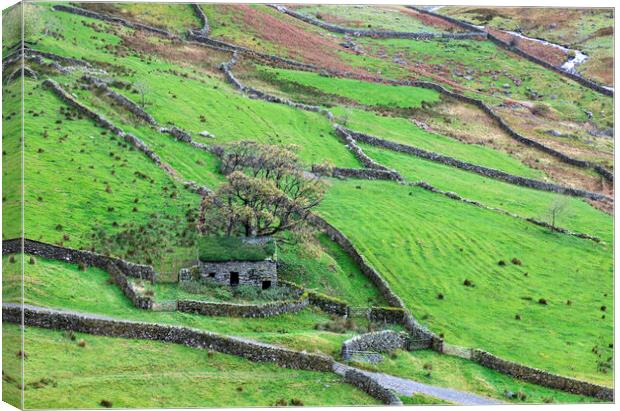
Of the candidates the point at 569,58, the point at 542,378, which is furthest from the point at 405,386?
the point at 569,58

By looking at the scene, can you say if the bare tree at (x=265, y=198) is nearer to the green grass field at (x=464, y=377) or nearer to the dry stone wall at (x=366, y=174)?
the green grass field at (x=464, y=377)

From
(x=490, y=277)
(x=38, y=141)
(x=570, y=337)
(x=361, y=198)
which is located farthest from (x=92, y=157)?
(x=570, y=337)

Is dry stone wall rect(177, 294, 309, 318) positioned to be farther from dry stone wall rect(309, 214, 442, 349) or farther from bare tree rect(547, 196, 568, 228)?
bare tree rect(547, 196, 568, 228)

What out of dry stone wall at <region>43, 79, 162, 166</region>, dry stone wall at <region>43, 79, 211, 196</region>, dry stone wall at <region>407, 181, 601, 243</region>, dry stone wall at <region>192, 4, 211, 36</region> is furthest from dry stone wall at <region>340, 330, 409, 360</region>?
dry stone wall at <region>192, 4, 211, 36</region>

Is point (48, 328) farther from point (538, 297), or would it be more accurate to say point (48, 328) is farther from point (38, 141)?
point (538, 297)

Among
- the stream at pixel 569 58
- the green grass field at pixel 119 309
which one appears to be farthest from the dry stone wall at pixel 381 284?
the stream at pixel 569 58
